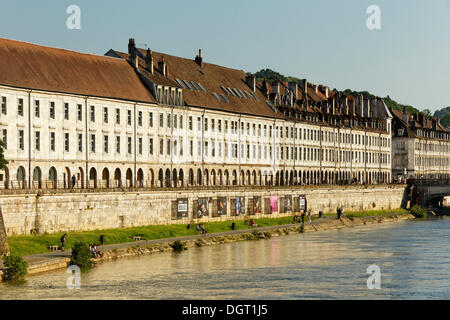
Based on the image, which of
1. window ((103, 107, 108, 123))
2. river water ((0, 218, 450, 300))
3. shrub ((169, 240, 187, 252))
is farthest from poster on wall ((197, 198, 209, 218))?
shrub ((169, 240, 187, 252))

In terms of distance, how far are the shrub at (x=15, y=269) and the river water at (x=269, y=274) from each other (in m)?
1.01

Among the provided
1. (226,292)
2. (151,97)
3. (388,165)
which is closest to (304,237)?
(151,97)

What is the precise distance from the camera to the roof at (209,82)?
102938mm

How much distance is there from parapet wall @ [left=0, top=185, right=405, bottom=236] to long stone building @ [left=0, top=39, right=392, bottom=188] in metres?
4.46

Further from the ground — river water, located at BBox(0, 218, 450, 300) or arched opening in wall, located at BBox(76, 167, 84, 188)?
arched opening in wall, located at BBox(76, 167, 84, 188)

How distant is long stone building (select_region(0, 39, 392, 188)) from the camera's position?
80.5 metres

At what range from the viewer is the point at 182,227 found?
285ft

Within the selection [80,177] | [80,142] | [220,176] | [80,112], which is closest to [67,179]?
[80,177]

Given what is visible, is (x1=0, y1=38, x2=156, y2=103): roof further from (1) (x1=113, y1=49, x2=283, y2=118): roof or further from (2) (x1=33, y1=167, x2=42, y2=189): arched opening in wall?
(2) (x1=33, y1=167, x2=42, y2=189): arched opening in wall

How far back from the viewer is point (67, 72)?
3398 inches

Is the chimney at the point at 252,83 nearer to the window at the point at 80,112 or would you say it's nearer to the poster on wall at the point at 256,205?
the poster on wall at the point at 256,205

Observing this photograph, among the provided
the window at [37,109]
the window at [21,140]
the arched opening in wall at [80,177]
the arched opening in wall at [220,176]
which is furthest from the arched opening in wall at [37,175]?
the arched opening in wall at [220,176]
